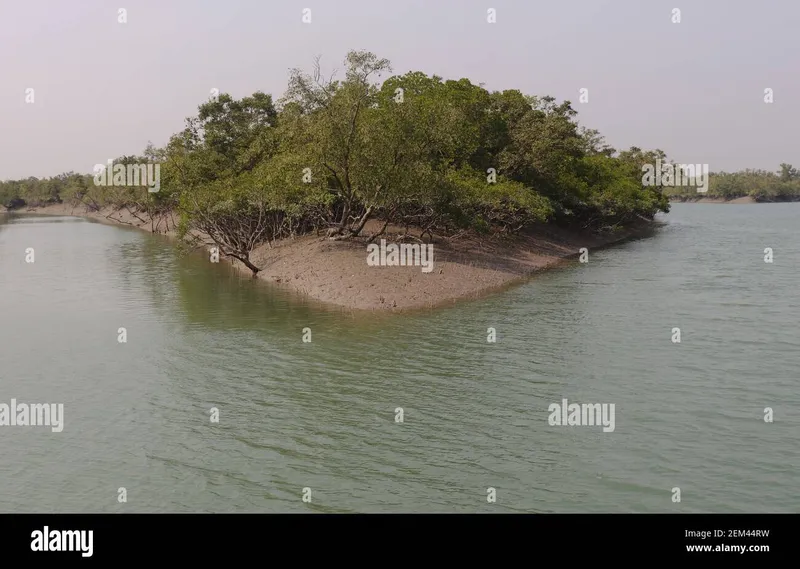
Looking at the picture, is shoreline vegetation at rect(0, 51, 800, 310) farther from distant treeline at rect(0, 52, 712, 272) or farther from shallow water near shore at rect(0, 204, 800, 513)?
Result: shallow water near shore at rect(0, 204, 800, 513)

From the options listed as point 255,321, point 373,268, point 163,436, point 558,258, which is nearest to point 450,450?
point 163,436

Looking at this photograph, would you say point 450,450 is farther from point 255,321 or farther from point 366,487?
point 255,321
